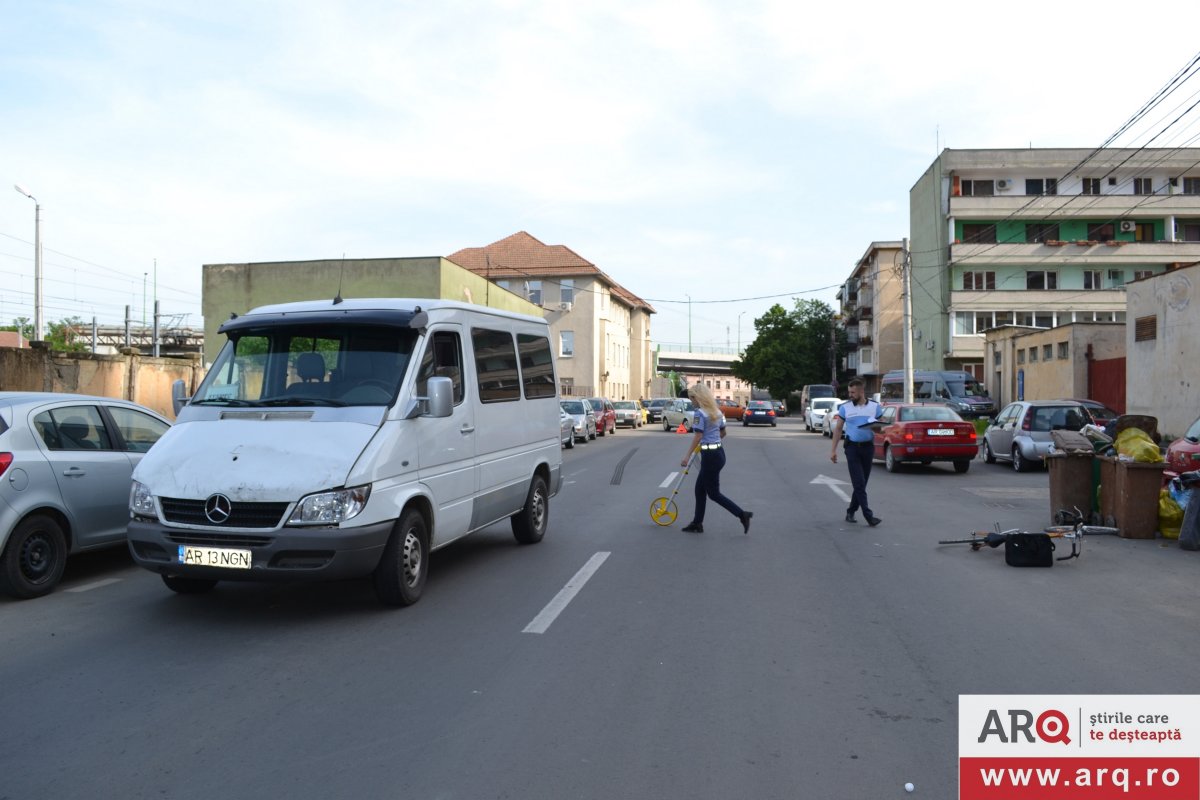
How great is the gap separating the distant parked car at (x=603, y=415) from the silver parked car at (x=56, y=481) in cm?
2934

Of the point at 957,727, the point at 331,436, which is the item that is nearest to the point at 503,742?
the point at 957,727

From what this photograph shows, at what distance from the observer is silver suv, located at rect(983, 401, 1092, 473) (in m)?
18.7

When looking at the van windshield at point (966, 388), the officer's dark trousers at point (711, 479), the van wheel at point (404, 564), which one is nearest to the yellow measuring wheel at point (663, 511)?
the officer's dark trousers at point (711, 479)

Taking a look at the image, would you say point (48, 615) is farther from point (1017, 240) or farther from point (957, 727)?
point (1017, 240)

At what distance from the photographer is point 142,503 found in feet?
20.7

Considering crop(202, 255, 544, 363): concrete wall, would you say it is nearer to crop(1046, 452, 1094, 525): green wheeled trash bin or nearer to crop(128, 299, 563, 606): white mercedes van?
crop(1046, 452, 1094, 525): green wheeled trash bin

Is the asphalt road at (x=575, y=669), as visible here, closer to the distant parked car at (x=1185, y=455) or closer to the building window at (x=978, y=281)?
the distant parked car at (x=1185, y=455)

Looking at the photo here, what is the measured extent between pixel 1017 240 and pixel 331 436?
55.4 meters

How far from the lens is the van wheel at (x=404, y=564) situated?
6.48 meters

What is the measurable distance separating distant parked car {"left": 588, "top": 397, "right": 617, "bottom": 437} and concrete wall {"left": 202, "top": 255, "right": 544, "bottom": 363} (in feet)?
23.5

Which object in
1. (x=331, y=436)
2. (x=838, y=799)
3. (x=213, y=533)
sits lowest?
(x=838, y=799)

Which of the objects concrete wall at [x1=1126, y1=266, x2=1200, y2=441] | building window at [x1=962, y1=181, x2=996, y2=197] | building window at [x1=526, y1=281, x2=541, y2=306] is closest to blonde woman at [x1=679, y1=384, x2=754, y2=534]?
concrete wall at [x1=1126, y1=266, x2=1200, y2=441]

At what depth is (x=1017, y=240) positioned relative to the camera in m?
53.7

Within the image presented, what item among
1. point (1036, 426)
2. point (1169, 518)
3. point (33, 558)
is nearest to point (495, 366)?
point (33, 558)
